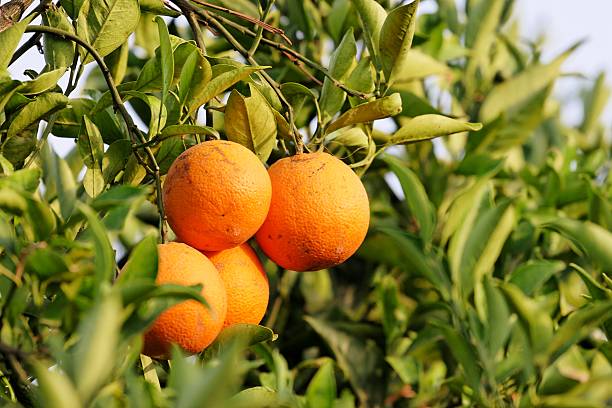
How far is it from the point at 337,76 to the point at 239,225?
12.9 inches

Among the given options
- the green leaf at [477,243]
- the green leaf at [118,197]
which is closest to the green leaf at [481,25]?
the green leaf at [477,243]

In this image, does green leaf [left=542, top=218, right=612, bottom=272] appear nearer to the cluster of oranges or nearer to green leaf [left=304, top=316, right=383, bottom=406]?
the cluster of oranges

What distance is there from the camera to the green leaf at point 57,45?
3.88 feet

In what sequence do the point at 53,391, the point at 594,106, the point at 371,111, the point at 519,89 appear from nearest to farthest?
the point at 53,391 → the point at 371,111 → the point at 519,89 → the point at 594,106

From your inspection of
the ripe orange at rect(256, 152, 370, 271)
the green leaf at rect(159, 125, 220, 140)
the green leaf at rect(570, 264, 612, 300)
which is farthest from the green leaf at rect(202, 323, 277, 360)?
the green leaf at rect(570, 264, 612, 300)

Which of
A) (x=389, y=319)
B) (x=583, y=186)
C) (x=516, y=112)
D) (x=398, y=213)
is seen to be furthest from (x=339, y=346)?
(x=516, y=112)

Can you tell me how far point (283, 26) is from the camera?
76.2 inches

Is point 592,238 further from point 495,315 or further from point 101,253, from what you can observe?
point 101,253

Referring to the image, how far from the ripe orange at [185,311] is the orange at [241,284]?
0.06 meters

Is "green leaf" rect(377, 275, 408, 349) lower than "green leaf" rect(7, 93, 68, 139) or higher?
lower

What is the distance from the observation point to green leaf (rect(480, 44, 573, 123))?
7.02 ft

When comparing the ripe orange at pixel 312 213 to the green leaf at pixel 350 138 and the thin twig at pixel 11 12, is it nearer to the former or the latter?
the green leaf at pixel 350 138

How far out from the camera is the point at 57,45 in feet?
3.88

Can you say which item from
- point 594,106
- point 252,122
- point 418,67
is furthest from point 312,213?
point 594,106
